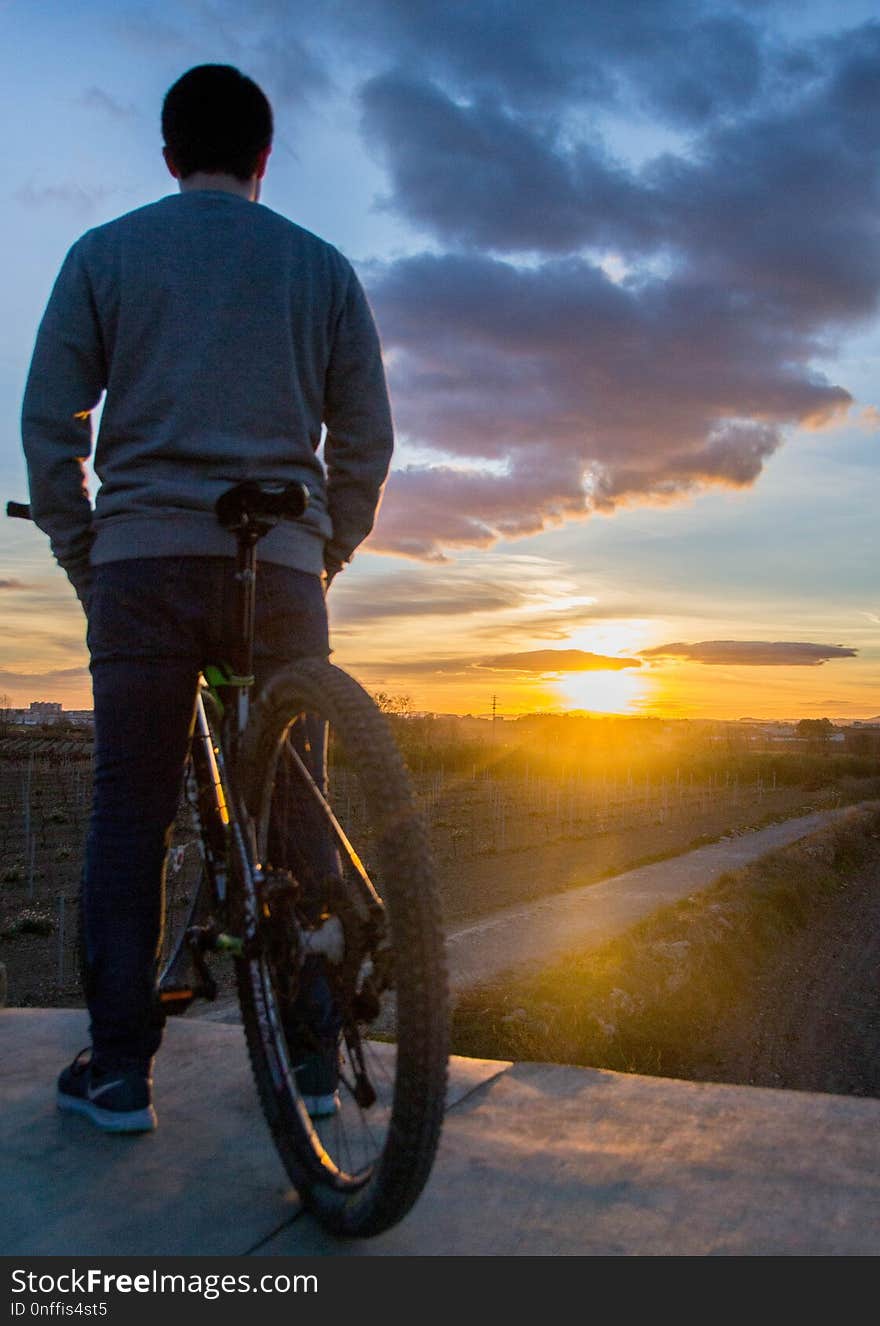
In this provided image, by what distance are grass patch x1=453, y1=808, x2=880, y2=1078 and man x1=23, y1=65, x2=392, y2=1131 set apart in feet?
16.9

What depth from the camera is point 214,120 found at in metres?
1.88

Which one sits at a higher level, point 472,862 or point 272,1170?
point 272,1170

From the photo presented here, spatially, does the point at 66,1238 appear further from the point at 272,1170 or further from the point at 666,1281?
the point at 666,1281

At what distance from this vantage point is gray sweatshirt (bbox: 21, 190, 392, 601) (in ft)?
5.63

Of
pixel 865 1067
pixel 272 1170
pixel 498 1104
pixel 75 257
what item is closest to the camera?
pixel 272 1170

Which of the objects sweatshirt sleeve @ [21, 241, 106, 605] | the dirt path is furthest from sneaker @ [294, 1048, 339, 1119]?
the dirt path

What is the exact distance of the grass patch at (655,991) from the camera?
7227 mm

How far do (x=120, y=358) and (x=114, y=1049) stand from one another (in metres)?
1.16

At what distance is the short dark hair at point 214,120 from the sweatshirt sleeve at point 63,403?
280 millimetres

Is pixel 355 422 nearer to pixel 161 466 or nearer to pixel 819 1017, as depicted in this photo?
pixel 161 466

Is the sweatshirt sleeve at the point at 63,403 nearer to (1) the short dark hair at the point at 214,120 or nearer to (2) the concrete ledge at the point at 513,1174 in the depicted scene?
(1) the short dark hair at the point at 214,120

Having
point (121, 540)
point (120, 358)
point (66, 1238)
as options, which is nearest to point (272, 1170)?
point (66, 1238)

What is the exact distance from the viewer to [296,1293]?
4.34 feet

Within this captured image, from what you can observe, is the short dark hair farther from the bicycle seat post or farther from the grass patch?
the grass patch
